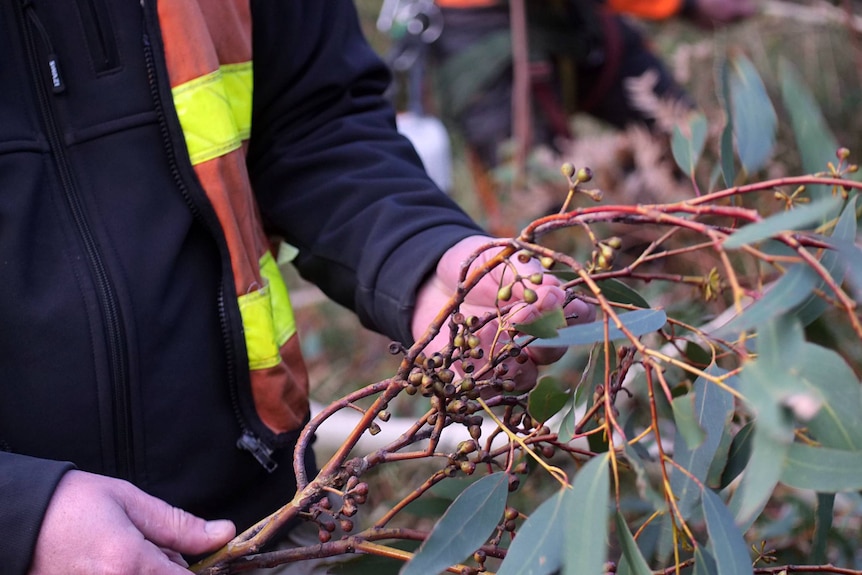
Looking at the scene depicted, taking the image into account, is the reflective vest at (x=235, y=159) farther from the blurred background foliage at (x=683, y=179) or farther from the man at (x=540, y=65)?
the man at (x=540, y=65)

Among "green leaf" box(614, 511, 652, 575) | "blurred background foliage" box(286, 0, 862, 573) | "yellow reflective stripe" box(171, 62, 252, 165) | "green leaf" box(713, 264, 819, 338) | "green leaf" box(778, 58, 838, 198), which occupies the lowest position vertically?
"blurred background foliage" box(286, 0, 862, 573)

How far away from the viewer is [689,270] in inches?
93.8

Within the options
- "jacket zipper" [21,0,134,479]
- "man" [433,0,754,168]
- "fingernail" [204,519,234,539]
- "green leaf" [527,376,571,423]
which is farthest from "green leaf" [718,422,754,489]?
"man" [433,0,754,168]

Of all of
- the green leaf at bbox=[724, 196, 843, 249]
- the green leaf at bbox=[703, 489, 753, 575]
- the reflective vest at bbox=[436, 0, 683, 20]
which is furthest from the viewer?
the reflective vest at bbox=[436, 0, 683, 20]

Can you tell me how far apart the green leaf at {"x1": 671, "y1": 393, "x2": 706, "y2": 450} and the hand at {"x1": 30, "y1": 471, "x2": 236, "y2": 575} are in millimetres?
A: 446

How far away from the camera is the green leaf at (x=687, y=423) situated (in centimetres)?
66

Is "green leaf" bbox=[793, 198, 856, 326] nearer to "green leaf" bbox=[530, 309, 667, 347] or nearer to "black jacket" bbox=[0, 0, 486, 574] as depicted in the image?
"green leaf" bbox=[530, 309, 667, 347]

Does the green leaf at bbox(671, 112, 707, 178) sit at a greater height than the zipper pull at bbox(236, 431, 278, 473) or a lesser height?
greater

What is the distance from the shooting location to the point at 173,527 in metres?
0.86

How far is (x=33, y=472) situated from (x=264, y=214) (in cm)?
54

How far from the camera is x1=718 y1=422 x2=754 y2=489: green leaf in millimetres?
879

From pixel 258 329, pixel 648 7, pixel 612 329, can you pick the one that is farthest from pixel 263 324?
pixel 648 7

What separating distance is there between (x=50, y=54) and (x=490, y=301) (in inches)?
21.2

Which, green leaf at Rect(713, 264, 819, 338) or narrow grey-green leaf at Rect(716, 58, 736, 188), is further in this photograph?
narrow grey-green leaf at Rect(716, 58, 736, 188)
